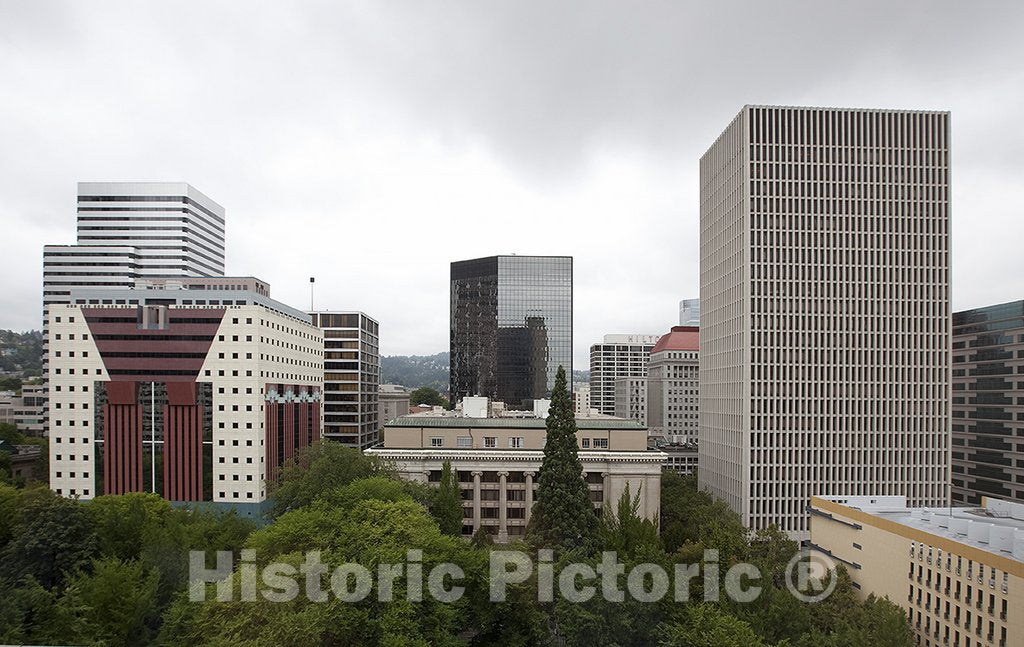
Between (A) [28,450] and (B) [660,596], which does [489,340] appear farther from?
(B) [660,596]

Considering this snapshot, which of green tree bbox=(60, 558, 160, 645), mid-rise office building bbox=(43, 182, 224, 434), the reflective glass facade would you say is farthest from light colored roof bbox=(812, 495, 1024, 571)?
mid-rise office building bbox=(43, 182, 224, 434)

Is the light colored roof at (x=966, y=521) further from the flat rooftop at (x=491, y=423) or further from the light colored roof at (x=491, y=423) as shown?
the light colored roof at (x=491, y=423)

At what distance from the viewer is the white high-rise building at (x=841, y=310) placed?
75125 mm

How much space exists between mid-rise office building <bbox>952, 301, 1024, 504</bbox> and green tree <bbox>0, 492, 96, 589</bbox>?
107997 mm

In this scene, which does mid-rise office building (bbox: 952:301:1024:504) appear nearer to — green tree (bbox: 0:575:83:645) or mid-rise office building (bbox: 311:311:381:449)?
mid-rise office building (bbox: 311:311:381:449)

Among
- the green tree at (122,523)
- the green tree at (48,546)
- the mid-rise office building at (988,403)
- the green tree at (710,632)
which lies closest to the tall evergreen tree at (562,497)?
the green tree at (710,632)

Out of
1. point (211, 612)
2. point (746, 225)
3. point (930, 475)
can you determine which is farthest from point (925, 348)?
point (211, 612)

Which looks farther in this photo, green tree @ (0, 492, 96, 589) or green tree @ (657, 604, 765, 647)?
green tree @ (0, 492, 96, 589)

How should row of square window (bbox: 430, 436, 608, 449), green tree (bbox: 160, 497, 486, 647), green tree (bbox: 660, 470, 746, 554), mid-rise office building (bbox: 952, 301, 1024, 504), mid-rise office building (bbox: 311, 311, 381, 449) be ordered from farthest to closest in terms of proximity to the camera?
mid-rise office building (bbox: 311, 311, 381, 449) → mid-rise office building (bbox: 952, 301, 1024, 504) → row of square window (bbox: 430, 436, 608, 449) → green tree (bbox: 660, 470, 746, 554) → green tree (bbox: 160, 497, 486, 647)

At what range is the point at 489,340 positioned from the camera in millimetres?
155000

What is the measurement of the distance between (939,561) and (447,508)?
40.9 m

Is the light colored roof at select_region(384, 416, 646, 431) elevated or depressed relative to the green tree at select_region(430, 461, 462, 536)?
elevated

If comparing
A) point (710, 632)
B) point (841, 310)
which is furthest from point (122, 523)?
point (841, 310)

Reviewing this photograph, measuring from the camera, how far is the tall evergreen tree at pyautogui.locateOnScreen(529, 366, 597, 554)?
5441 centimetres
